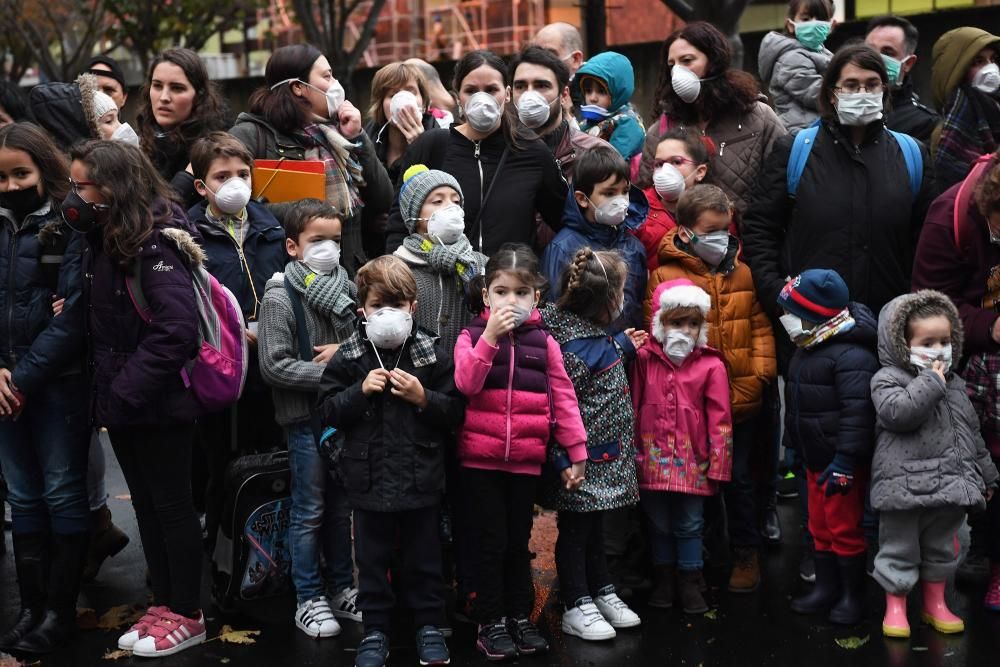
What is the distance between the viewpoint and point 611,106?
698 cm

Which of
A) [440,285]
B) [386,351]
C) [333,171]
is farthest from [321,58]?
[386,351]

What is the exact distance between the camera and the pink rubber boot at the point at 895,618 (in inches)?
214

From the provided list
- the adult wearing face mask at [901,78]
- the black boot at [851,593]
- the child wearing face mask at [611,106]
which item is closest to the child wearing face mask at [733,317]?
the black boot at [851,593]

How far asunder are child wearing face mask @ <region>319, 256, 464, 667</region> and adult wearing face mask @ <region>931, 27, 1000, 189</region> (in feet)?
9.85

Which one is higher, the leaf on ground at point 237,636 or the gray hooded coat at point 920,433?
the gray hooded coat at point 920,433

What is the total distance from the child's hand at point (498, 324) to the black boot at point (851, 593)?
74.0 inches

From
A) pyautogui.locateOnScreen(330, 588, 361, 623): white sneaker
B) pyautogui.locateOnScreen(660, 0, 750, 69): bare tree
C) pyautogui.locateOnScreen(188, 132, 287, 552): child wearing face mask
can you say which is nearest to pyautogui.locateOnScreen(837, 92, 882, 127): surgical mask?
pyautogui.locateOnScreen(188, 132, 287, 552): child wearing face mask

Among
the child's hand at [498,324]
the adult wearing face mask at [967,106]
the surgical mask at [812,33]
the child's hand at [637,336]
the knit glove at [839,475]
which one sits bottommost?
the knit glove at [839,475]

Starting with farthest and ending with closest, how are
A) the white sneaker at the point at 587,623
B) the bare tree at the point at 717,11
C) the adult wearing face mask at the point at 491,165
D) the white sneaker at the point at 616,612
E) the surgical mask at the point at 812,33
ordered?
the bare tree at the point at 717,11
the surgical mask at the point at 812,33
the adult wearing face mask at the point at 491,165
the white sneaker at the point at 616,612
the white sneaker at the point at 587,623

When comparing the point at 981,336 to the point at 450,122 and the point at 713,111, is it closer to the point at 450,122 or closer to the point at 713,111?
the point at 713,111

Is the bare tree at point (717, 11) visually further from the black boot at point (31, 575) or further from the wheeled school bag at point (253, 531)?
the black boot at point (31, 575)

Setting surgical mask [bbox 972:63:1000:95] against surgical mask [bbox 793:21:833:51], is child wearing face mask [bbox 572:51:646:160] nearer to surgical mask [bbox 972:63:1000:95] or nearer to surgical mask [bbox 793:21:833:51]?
surgical mask [bbox 793:21:833:51]

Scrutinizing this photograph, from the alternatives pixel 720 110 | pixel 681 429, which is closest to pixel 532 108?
pixel 720 110

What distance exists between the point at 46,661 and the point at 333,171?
107 inches
